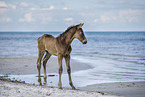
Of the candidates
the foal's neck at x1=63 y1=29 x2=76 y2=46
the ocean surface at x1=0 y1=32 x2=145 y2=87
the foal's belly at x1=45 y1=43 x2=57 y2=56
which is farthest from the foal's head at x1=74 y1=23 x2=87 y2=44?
the ocean surface at x1=0 y1=32 x2=145 y2=87

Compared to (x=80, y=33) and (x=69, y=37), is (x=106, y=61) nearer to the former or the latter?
(x=69, y=37)

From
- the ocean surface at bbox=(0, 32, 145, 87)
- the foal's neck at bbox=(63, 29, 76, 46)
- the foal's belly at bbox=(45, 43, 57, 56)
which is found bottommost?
the ocean surface at bbox=(0, 32, 145, 87)

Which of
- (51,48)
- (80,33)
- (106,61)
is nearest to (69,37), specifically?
(80,33)

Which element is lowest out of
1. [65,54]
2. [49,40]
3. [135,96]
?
[135,96]

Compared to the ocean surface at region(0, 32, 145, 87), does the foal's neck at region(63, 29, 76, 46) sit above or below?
above

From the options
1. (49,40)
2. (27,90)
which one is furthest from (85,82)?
(27,90)

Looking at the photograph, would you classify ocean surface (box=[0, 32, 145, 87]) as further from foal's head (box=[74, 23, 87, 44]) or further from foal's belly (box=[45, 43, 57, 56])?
foal's head (box=[74, 23, 87, 44])

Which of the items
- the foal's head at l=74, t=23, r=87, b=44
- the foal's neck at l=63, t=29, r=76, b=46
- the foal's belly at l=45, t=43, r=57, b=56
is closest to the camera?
the foal's head at l=74, t=23, r=87, b=44

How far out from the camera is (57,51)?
9.01 metres

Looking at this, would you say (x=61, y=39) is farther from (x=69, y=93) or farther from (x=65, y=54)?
(x=69, y=93)

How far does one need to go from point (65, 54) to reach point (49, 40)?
1263mm

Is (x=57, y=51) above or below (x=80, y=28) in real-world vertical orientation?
A: below

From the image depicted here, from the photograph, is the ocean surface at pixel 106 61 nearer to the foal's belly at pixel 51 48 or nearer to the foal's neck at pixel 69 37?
the foal's belly at pixel 51 48

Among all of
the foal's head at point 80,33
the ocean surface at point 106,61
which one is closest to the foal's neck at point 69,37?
the foal's head at point 80,33
